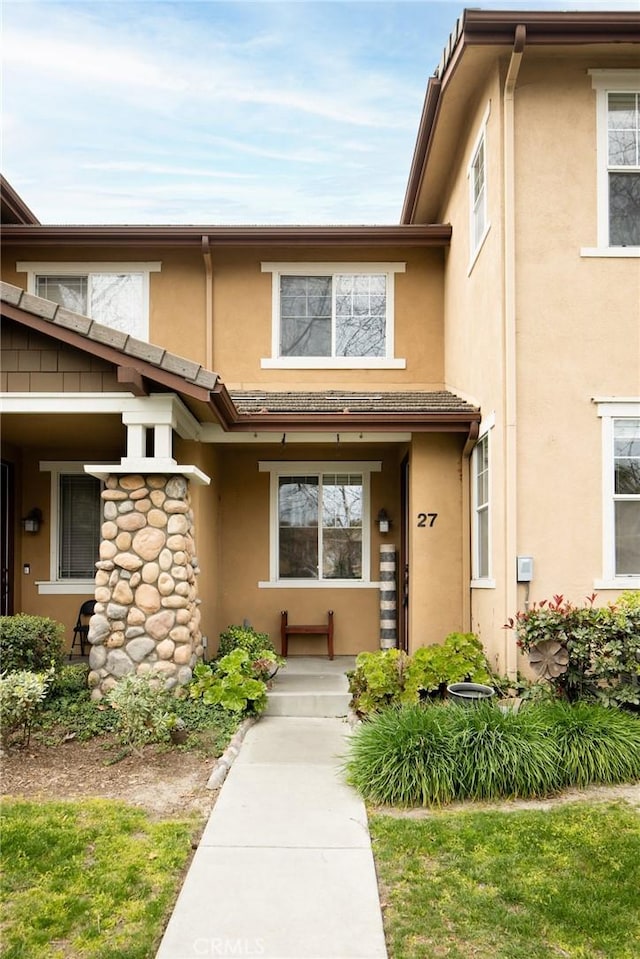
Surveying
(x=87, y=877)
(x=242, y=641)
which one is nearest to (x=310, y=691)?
(x=242, y=641)

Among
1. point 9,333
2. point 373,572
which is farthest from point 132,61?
point 373,572

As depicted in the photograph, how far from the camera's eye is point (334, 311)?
1144 centimetres

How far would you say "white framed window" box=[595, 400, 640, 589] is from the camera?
24.8ft

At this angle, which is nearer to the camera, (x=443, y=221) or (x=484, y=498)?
(x=484, y=498)

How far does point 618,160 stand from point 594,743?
222 inches

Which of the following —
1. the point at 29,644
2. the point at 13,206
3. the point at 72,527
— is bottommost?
the point at 29,644

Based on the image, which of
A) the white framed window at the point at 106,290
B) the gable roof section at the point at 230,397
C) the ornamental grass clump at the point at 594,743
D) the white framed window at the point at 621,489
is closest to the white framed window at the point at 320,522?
the gable roof section at the point at 230,397

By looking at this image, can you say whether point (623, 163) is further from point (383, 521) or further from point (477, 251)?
point (383, 521)

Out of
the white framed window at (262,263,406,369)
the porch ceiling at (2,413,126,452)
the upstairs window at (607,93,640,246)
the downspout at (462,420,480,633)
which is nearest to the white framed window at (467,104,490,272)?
the upstairs window at (607,93,640,246)

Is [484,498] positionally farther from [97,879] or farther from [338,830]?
[97,879]

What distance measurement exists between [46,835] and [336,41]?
1390cm

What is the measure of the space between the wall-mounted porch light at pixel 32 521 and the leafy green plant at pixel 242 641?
3119 millimetres

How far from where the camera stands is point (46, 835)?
4.95 m

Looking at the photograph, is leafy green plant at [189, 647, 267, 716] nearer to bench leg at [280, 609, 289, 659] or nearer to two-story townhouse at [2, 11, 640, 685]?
two-story townhouse at [2, 11, 640, 685]
